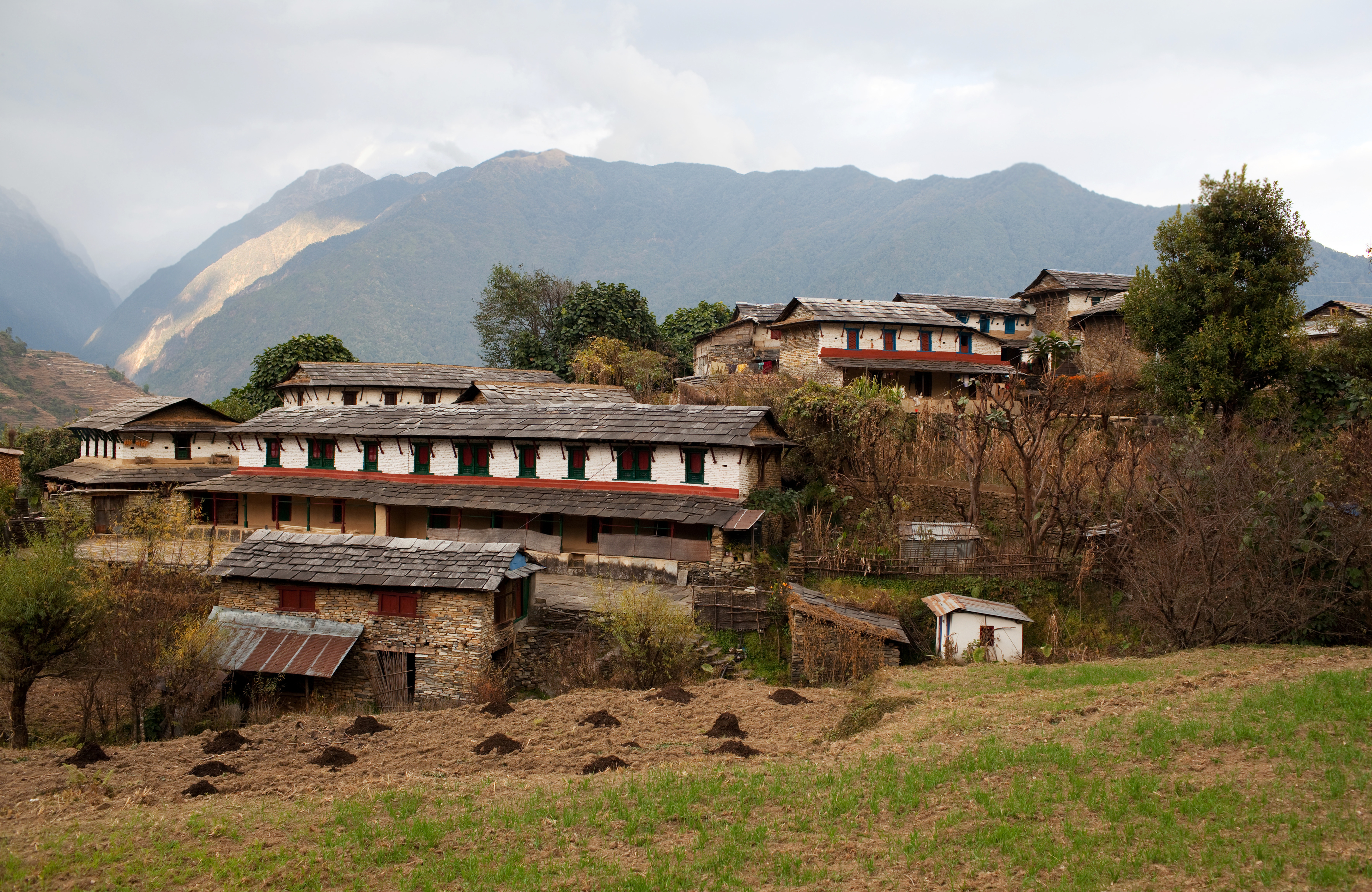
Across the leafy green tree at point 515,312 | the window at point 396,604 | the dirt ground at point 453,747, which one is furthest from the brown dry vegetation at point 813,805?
the leafy green tree at point 515,312

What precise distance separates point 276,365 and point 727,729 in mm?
48893

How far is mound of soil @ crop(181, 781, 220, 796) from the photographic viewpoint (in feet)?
38.0

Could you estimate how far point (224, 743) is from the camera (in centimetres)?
1414

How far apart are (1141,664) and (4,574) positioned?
25.0 metres

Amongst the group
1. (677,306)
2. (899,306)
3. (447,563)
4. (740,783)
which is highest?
(677,306)

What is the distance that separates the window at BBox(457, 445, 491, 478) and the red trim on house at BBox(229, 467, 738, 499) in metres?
0.18

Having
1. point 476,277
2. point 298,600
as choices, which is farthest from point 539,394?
point 476,277

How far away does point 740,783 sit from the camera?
10242mm

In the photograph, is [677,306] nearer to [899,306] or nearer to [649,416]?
[899,306]

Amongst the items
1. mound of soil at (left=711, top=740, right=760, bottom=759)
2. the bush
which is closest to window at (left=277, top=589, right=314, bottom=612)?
the bush

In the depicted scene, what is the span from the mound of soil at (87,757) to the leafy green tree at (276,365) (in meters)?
40.2

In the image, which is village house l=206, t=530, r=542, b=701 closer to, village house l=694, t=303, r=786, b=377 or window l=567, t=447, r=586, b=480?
window l=567, t=447, r=586, b=480

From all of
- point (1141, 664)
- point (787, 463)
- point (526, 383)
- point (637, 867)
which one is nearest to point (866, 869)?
point (637, 867)

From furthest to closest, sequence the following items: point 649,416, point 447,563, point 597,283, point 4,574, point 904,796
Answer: point 597,283 < point 649,416 < point 447,563 < point 4,574 < point 904,796
